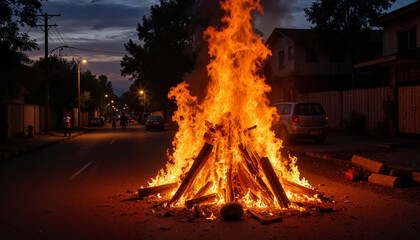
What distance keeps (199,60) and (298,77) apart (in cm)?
1673

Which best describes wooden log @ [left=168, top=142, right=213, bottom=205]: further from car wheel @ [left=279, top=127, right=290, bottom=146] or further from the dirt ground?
car wheel @ [left=279, top=127, right=290, bottom=146]

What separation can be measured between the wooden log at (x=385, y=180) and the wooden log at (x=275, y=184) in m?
2.89

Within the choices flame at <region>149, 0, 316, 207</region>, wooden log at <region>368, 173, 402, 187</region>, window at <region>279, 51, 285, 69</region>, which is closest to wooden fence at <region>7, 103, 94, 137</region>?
flame at <region>149, 0, 316, 207</region>

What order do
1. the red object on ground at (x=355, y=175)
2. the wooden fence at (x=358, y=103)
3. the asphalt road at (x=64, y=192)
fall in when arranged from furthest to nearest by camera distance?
1. the wooden fence at (x=358, y=103)
2. the red object on ground at (x=355, y=175)
3. the asphalt road at (x=64, y=192)

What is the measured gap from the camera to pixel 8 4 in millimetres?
17734

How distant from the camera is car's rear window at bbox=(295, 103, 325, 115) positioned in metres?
16.2

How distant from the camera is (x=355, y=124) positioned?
762 inches

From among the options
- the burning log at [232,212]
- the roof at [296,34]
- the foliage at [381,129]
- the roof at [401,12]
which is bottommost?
the burning log at [232,212]

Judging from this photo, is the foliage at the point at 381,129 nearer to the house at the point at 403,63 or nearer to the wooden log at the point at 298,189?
the house at the point at 403,63

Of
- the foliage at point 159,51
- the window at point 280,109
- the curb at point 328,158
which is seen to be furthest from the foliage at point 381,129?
the foliage at point 159,51

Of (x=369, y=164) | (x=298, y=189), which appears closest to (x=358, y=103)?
(x=369, y=164)

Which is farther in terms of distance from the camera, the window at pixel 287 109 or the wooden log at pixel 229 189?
the window at pixel 287 109

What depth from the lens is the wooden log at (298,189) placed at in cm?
663

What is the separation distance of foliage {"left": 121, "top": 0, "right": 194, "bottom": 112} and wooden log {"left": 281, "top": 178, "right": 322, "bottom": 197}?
34611 mm
